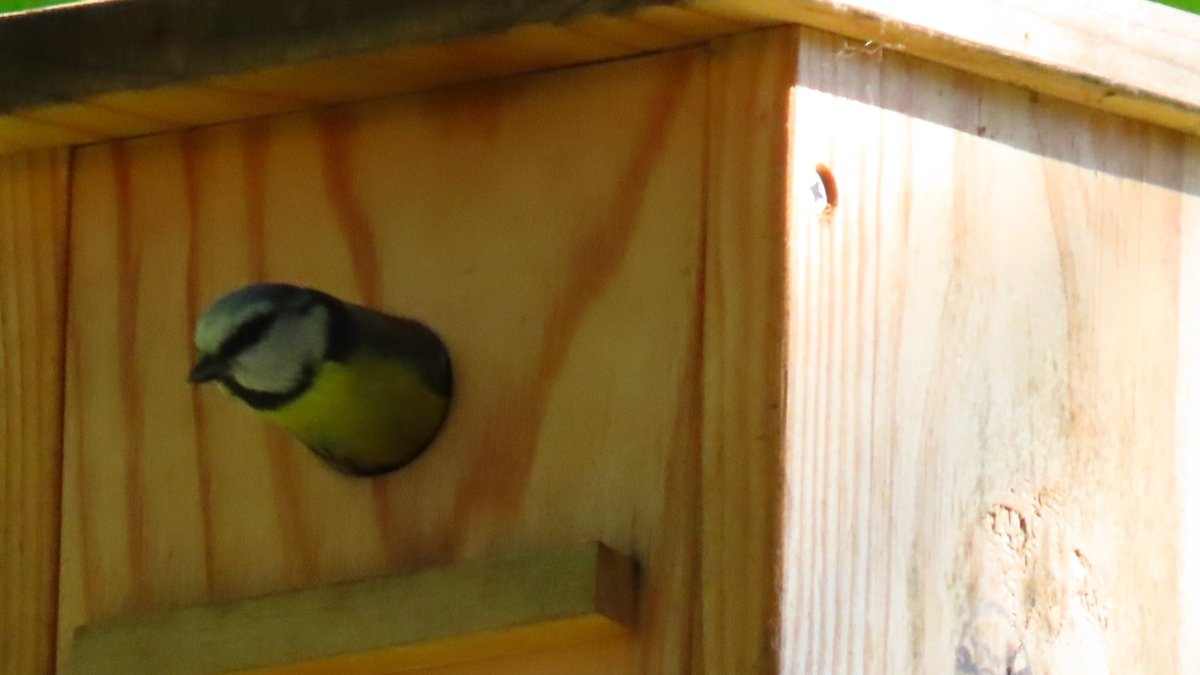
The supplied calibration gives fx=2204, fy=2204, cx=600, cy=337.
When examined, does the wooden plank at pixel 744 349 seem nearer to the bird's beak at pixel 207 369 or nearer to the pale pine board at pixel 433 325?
the pale pine board at pixel 433 325

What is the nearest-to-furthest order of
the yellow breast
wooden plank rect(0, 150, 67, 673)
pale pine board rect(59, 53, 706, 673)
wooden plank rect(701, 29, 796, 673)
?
wooden plank rect(701, 29, 796, 673) → pale pine board rect(59, 53, 706, 673) → the yellow breast → wooden plank rect(0, 150, 67, 673)

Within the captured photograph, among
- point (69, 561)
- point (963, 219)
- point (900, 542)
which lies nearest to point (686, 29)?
point (963, 219)

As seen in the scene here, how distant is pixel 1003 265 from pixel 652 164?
0.90ft

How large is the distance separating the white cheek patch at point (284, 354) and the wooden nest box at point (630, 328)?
0.07 meters

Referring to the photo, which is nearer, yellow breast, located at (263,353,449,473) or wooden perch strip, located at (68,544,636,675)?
wooden perch strip, located at (68,544,636,675)

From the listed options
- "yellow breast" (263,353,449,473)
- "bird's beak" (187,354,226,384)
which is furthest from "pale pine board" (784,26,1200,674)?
"bird's beak" (187,354,226,384)

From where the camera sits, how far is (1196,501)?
1.76 metres

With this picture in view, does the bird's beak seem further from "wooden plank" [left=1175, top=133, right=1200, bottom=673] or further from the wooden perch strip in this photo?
"wooden plank" [left=1175, top=133, right=1200, bottom=673]

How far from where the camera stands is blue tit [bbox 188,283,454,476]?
163 centimetres

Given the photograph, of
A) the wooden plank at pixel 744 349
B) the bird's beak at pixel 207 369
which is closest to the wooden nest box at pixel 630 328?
the wooden plank at pixel 744 349

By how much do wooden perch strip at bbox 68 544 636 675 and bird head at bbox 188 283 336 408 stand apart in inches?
6.7

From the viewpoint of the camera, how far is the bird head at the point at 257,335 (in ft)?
5.33

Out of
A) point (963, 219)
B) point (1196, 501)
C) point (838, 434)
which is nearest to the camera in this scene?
point (838, 434)

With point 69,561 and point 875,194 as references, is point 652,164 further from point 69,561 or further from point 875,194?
point 69,561
